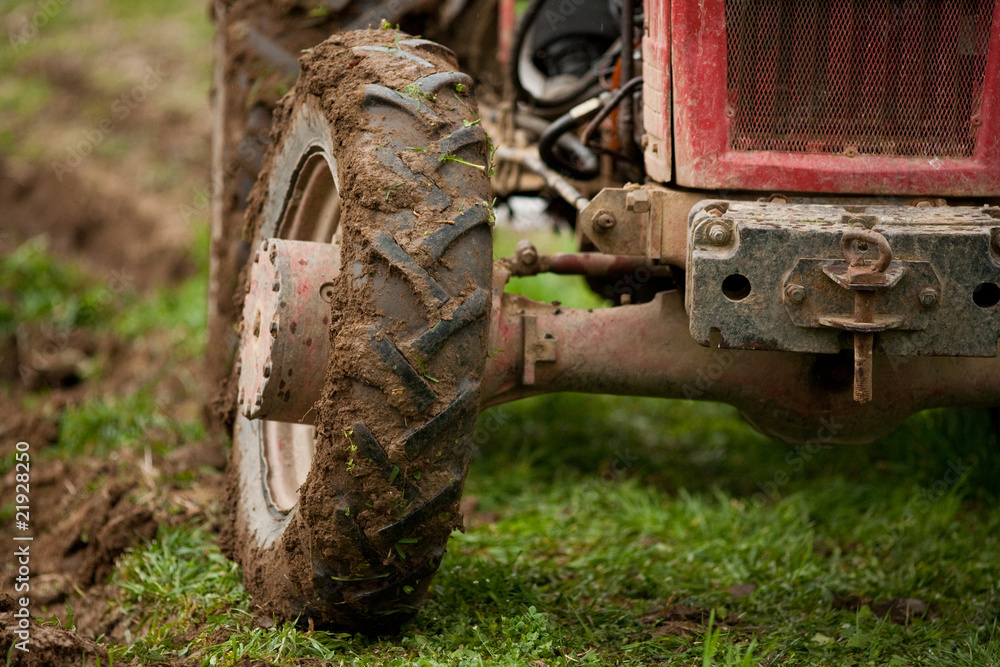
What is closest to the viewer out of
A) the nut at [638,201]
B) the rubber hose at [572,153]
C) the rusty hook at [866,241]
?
the rusty hook at [866,241]

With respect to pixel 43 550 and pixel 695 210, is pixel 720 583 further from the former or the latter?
pixel 43 550

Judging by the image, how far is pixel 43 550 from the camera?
11.5 feet

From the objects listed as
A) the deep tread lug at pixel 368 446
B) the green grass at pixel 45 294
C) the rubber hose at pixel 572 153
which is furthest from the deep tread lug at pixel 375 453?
the green grass at pixel 45 294

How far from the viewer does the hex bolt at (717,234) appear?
2.33 m

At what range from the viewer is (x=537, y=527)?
3654mm

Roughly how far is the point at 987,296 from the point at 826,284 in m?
0.35

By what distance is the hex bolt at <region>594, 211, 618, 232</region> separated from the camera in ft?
8.92

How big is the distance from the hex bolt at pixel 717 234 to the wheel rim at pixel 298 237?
1112 millimetres

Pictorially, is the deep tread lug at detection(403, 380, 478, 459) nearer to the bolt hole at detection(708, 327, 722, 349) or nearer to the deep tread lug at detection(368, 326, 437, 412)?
the deep tread lug at detection(368, 326, 437, 412)

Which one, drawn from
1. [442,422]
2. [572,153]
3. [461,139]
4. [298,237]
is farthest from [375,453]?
[572,153]

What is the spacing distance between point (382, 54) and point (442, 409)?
0.92 meters

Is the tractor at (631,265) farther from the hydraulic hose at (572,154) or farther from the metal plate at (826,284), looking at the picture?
the hydraulic hose at (572,154)

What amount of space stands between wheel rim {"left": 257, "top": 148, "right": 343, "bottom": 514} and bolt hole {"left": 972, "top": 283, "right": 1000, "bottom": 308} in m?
1.63

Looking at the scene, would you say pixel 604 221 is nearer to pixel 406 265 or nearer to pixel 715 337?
pixel 715 337
